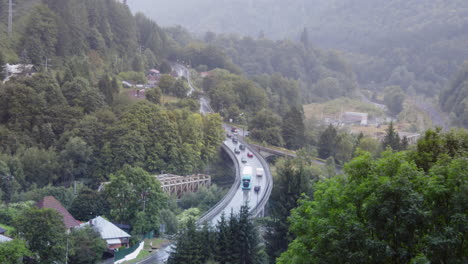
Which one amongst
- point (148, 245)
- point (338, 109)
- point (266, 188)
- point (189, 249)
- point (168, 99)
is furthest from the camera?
point (338, 109)

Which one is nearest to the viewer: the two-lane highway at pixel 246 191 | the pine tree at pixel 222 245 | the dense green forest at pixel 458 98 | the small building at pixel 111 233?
the pine tree at pixel 222 245

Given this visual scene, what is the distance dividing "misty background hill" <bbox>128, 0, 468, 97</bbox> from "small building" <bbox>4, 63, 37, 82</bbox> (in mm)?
82805

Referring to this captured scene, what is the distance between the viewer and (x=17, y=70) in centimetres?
3888

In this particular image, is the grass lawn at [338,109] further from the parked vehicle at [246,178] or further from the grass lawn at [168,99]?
the parked vehicle at [246,178]

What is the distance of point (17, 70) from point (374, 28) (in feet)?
400

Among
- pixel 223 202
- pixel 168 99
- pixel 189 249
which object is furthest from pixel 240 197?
pixel 168 99

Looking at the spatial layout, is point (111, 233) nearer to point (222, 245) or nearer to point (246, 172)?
point (222, 245)

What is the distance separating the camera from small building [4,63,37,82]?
123 ft

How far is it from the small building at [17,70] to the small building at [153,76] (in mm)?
16471

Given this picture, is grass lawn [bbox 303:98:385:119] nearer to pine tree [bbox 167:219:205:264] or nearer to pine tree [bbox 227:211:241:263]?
pine tree [bbox 227:211:241:263]

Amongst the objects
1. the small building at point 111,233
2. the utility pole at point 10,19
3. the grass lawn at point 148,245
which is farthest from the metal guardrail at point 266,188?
the utility pole at point 10,19

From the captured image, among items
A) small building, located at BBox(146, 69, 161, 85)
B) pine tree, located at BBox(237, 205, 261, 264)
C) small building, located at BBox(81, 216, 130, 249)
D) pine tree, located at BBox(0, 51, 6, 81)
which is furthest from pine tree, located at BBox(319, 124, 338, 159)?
pine tree, located at BBox(237, 205, 261, 264)

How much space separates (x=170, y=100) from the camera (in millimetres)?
50125

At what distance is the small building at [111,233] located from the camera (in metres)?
23.1
